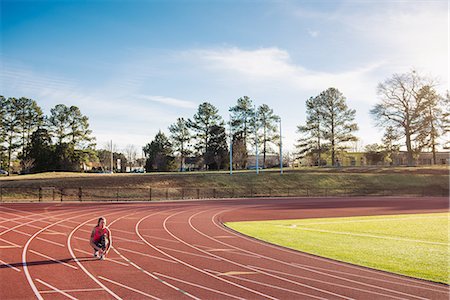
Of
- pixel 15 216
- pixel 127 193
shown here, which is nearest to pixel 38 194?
pixel 127 193

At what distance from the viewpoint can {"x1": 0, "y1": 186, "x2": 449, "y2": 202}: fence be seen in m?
39.2

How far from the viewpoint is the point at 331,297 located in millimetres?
8750

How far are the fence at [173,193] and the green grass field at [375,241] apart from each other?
22071 mm

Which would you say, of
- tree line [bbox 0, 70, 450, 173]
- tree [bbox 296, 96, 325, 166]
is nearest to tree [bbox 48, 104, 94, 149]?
tree line [bbox 0, 70, 450, 173]

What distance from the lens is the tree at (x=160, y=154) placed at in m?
81.5

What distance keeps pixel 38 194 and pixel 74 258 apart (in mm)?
30811

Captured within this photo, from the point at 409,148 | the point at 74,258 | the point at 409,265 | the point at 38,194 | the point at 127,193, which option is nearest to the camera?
the point at 409,265

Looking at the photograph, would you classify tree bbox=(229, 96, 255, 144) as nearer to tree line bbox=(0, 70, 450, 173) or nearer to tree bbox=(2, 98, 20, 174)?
tree line bbox=(0, 70, 450, 173)

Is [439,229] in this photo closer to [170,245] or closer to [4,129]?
[170,245]

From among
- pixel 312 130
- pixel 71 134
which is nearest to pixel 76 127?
pixel 71 134

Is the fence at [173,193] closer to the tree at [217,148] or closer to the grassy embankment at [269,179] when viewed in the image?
the grassy embankment at [269,179]

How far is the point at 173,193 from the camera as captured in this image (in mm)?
45875

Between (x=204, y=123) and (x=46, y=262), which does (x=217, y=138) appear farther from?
(x=46, y=262)

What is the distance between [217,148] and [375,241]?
62.9 metres
